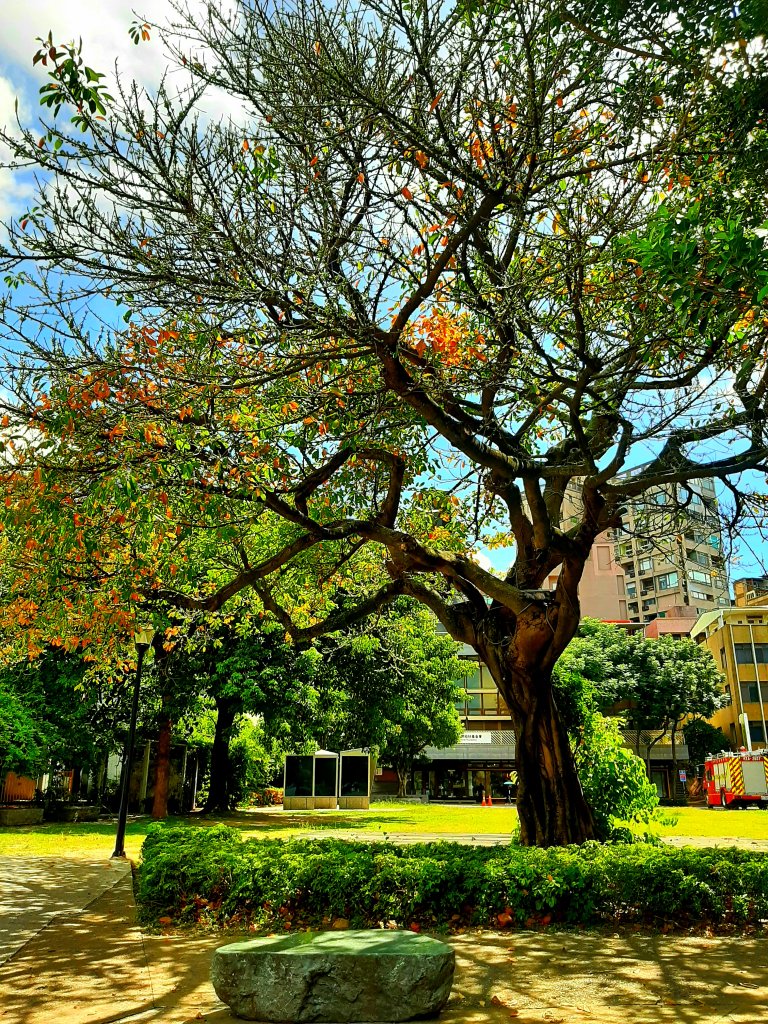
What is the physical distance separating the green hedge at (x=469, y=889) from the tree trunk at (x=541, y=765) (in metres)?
1.14

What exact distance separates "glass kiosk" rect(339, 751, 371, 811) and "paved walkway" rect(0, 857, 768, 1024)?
29.1 m

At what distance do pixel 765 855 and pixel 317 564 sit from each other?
23.0 feet

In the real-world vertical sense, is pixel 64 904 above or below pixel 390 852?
below

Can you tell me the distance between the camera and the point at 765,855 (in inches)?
354

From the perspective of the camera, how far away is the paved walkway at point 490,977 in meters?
5.27

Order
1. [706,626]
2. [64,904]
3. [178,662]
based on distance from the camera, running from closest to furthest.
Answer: [64,904] < [178,662] < [706,626]

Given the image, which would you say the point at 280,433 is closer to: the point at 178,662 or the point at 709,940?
the point at 709,940

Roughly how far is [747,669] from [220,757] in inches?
1504

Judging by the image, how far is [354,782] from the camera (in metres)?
36.9

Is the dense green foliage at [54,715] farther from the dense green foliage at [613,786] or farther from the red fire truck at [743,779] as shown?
the red fire truck at [743,779]

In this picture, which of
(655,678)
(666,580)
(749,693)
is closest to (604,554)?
(655,678)

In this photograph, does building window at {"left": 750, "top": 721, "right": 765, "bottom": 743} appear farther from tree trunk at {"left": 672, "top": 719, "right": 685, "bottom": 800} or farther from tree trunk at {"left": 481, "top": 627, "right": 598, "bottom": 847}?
tree trunk at {"left": 481, "top": 627, "right": 598, "bottom": 847}

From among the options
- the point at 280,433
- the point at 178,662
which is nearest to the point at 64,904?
the point at 280,433

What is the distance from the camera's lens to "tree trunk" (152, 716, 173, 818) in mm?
25734
